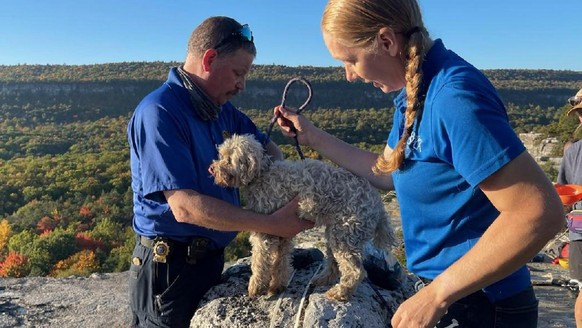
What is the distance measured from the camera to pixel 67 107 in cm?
6269

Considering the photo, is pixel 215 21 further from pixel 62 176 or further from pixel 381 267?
pixel 62 176

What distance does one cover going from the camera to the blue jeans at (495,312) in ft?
6.82

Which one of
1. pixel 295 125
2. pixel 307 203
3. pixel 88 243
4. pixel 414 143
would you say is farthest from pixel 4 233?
pixel 414 143

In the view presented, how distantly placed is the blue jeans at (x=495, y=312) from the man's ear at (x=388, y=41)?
104cm

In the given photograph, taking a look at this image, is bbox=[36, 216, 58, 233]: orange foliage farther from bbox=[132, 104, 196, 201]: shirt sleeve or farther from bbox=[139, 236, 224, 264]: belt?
bbox=[132, 104, 196, 201]: shirt sleeve

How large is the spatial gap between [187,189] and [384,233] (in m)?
1.37

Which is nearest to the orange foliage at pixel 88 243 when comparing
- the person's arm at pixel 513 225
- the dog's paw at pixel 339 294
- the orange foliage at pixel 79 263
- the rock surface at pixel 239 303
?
the orange foliage at pixel 79 263

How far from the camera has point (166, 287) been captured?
3.34 meters

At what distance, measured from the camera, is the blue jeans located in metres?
2.08

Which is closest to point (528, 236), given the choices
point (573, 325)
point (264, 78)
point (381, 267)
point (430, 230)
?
point (430, 230)

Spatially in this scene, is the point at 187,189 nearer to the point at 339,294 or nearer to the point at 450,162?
the point at 339,294

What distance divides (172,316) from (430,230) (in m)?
1.99

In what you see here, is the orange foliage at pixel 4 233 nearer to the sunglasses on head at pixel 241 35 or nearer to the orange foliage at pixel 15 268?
the orange foliage at pixel 15 268

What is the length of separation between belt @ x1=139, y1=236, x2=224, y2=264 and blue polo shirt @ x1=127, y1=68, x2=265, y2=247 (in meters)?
0.04
